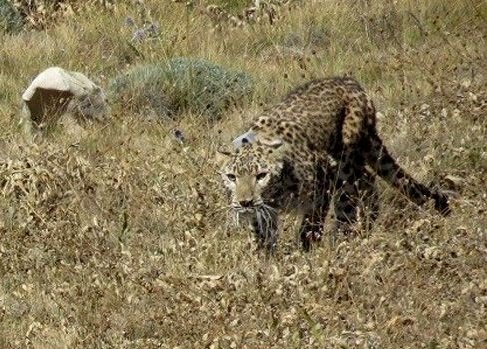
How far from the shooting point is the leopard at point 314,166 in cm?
790

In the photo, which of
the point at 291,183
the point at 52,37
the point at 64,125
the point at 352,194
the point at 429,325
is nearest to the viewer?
the point at 429,325

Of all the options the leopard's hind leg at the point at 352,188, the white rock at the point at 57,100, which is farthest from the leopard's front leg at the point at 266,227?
the white rock at the point at 57,100

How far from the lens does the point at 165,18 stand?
12336 mm

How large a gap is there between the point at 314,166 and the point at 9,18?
518 cm

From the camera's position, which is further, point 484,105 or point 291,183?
point 484,105

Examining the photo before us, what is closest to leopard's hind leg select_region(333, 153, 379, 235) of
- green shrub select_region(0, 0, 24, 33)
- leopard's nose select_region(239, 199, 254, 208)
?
leopard's nose select_region(239, 199, 254, 208)

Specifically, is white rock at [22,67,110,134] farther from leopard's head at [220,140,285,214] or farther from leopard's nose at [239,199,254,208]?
leopard's nose at [239,199,254,208]

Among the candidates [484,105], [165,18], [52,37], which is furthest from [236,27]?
[484,105]

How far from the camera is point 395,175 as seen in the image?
8.82m

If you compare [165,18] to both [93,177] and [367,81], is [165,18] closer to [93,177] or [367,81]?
[367,81]

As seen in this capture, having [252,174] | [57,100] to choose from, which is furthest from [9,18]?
[252,174]

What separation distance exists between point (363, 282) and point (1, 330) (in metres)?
1.83

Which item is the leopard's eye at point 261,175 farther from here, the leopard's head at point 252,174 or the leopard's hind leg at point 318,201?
the leopard's hind leg at point 318,201

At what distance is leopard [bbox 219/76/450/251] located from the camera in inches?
311
